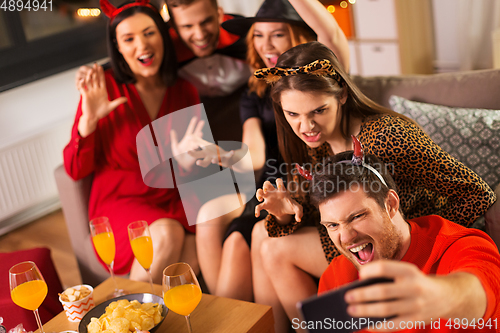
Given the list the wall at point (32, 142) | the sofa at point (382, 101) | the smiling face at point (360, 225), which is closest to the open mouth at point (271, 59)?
the sofa at point (382, 101)

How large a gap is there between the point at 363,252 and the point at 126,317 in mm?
560

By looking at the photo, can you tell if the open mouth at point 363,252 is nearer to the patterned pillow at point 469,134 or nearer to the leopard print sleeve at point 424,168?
the leopard print sleeve at point 424,168

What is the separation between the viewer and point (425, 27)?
3475 mm

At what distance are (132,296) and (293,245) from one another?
469 mm

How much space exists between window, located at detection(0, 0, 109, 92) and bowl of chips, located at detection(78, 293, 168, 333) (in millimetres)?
1159

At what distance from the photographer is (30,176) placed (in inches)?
111

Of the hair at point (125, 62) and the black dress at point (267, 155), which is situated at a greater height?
the hair at point (125, 62)

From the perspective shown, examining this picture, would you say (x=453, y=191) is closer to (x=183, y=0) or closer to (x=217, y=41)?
(x=217, y=41)

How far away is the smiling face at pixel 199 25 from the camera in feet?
5.10

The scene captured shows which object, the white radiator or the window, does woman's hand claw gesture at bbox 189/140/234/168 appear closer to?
the window

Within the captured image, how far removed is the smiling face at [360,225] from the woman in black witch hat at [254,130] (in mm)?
506

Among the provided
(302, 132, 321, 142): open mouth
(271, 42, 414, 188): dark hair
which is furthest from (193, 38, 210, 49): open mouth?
(302, 132, 321, 142): open mouth

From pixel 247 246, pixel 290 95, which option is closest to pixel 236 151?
pixel 247 246

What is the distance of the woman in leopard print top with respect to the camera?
1111 mm
